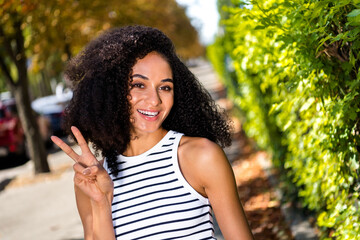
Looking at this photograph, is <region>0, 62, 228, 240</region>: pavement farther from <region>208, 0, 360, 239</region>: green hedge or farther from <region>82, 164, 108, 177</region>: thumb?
<region>82, 164, 108, 177</region>: thumb

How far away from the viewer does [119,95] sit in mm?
2350

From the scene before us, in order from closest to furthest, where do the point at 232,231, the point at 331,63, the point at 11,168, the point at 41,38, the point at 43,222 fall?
1. the point at 232,231
2. the point at 331,63
3. the point at 43,222
4. the point at 41,38
5. the point at 11,168

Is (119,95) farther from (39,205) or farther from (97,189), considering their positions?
(39,205)

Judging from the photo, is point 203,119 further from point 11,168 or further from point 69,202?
point 11,168

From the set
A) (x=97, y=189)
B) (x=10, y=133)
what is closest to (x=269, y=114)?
(x=97, y=189)

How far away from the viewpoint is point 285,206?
540 cm

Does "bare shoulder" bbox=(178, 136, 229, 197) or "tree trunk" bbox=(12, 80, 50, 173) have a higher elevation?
"tree trunk" bbox=(12, 80, 50, 173)

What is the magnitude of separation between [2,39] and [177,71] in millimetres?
8625

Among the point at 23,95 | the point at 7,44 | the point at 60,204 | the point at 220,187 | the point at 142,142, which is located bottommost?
the point at 220,187

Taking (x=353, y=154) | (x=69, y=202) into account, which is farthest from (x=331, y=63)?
(x=69, y=202)

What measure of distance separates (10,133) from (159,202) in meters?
11.1

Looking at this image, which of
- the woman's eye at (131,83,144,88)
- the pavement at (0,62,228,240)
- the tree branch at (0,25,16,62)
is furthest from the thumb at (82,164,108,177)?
the tree branch at (0,25,16,62)

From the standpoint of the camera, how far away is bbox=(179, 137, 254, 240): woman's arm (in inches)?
79.5

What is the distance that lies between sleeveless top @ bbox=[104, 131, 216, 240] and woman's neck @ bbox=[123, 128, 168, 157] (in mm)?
77
